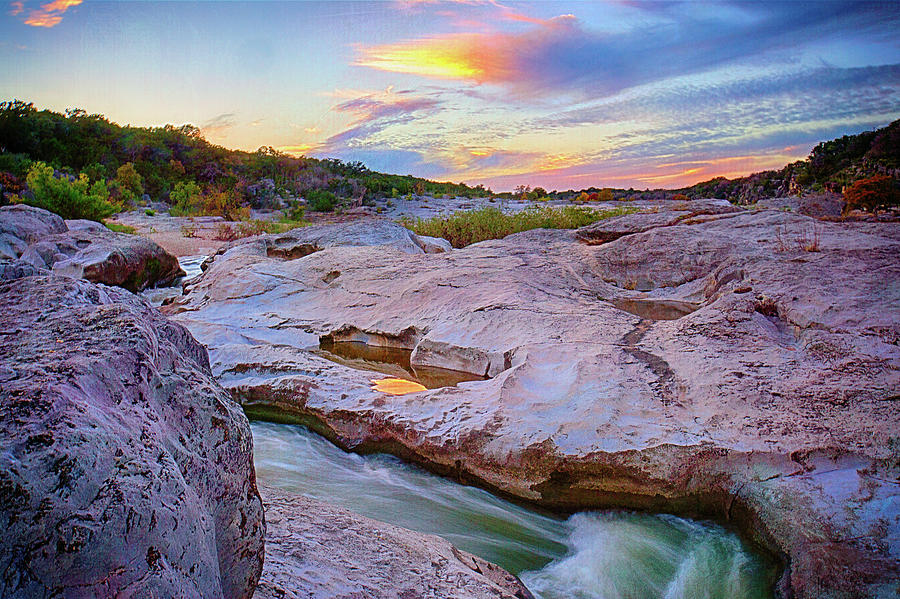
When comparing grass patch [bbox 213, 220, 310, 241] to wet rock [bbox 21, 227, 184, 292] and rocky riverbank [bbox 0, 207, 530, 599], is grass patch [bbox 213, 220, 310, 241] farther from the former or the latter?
rocky riverbank [bbox 0, 207, 530, 599]

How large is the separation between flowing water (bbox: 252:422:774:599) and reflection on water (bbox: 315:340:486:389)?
100 centimetres

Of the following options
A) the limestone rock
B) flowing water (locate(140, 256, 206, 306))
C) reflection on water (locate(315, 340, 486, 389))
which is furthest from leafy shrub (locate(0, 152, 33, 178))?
reflection on water (locate(315, 340, 486, 389))

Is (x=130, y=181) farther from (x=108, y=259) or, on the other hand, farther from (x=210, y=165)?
(x=108, y=259)

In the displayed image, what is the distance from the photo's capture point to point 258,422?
406cm

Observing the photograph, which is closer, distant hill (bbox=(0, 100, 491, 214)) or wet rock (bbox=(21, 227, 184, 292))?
wet rock (bbox=(21, 227, 184, 292))

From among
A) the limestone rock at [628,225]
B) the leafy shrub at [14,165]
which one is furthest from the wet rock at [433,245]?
the leafy shrub at [14,165]

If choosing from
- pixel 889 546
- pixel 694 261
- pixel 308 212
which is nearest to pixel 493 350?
pixel 889 546

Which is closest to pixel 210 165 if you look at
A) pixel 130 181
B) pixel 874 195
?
pixel 130 181

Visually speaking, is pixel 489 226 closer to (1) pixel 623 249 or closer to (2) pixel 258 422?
(1) pixel 623 249

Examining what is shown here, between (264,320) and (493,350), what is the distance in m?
2.61

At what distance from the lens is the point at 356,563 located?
70.6 inches

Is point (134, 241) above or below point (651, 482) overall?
above

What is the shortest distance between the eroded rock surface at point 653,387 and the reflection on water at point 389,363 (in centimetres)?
9

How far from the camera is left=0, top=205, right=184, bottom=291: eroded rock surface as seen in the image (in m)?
8.07
